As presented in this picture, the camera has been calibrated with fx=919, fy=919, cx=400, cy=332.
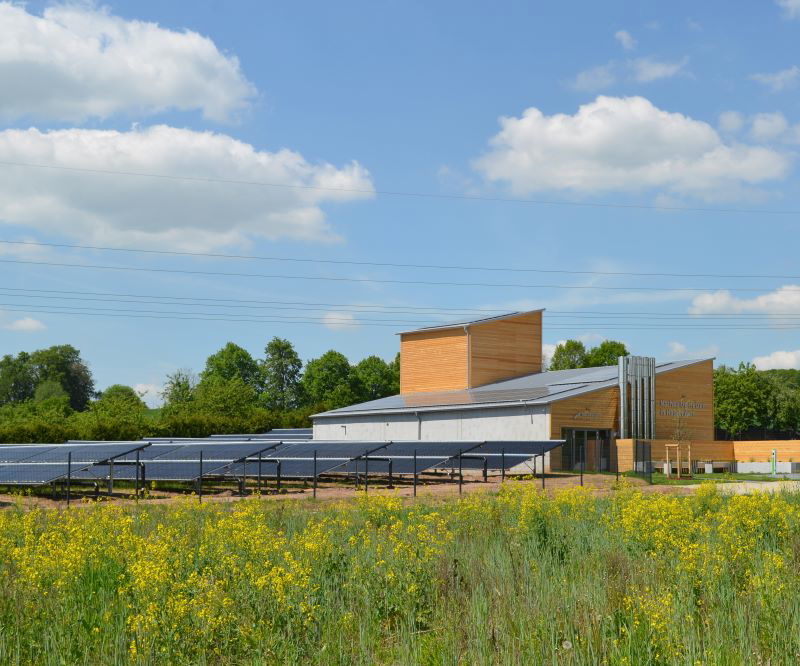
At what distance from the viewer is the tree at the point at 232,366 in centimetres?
11281

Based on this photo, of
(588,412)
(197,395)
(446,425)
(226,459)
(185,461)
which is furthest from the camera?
(197,395)

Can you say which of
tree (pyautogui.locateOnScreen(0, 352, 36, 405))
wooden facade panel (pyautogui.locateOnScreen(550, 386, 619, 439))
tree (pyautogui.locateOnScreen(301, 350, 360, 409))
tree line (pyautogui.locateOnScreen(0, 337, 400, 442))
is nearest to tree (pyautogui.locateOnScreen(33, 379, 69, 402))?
tree line (pyautogui.locateOnScreen(0, 337, 400, 442))

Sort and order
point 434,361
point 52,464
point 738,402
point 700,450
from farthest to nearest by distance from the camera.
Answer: point 738,402, point 434,361, point 700,450, point 52,464

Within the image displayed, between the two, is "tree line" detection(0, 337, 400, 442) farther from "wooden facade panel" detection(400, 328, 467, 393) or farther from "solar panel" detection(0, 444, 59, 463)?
"solar panel" detection(0, 444, 59, 463)

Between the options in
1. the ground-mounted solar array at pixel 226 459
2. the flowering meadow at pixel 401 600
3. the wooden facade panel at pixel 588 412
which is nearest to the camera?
the flowering meadow at pixel 401 600

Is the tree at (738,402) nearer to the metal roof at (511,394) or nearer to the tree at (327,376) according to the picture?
the metal roof at (511,394)

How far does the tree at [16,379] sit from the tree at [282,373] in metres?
35.4

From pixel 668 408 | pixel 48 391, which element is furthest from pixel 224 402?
pixel 48 391

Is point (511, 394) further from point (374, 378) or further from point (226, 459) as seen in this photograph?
point (374, 378)

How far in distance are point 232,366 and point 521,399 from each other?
7195 cm

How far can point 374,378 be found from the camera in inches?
4117

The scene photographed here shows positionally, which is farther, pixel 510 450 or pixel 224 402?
pixel 224 402

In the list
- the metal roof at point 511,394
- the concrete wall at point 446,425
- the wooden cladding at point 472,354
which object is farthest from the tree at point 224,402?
the wooden cladding at point 472,354

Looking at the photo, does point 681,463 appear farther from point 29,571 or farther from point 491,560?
point 29,571
